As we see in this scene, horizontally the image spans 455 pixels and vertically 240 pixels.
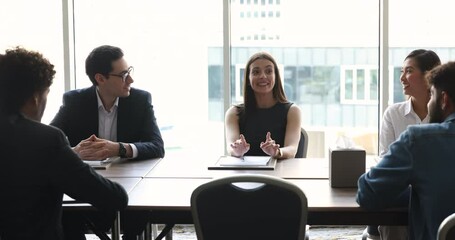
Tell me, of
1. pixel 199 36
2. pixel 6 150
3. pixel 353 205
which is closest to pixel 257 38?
pixel 199 36

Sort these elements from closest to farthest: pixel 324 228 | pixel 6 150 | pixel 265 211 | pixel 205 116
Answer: pixel 6 150 → pixel 265 211 → pixel 324 228 → pixel 205 116

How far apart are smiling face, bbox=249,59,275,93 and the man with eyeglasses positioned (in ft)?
2.16

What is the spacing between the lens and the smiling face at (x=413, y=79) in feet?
11.8

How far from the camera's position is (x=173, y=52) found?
5297 millimetres

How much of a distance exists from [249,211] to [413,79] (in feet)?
5.24

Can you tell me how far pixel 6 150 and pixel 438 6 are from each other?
3816mm

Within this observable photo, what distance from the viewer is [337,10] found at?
5152 millimetres

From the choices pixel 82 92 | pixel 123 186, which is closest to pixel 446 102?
pixel 123 186

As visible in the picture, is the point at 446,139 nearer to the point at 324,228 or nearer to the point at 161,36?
the point at 324,228

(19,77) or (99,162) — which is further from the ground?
(19,77)

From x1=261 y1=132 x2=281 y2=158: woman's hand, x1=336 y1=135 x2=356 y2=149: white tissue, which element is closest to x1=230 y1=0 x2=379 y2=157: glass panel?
x1=261 y1=132 x2=281 y2=158: woman's hand

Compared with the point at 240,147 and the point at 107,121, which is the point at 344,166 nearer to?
the point at 240,147

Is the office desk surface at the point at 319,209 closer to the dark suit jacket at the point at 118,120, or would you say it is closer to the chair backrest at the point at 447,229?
the chair backrest at the point at 447,229

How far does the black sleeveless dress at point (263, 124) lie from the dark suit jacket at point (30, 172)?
1776 mm
